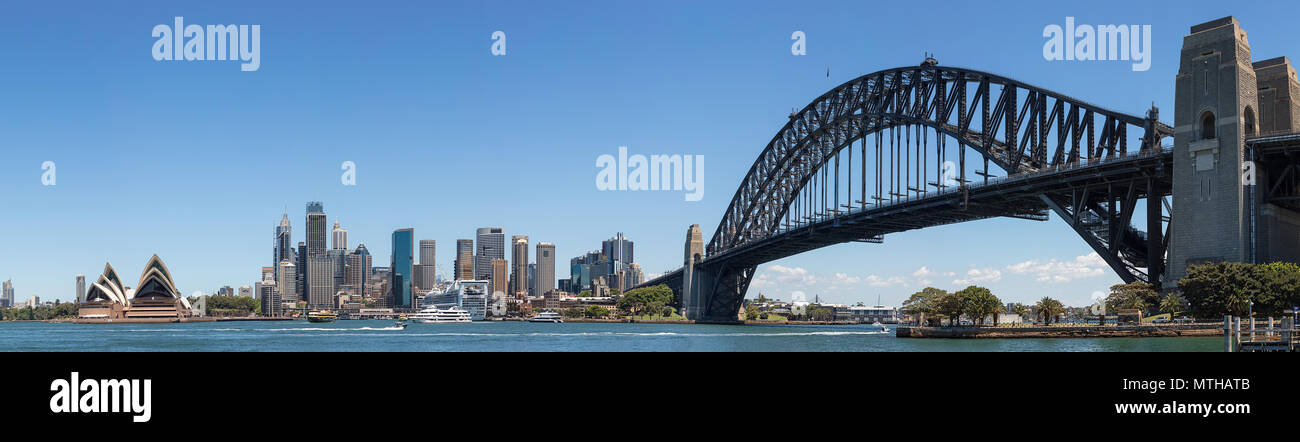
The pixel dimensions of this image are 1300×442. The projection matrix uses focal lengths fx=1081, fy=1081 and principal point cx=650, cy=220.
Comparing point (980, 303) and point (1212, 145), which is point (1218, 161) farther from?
point (980, 303)

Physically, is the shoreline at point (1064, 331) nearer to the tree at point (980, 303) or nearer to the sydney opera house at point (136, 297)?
the tree at point (980, 303)

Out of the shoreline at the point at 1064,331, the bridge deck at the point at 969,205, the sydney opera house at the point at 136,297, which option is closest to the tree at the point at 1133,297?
the shoreline at the point at 1064,331

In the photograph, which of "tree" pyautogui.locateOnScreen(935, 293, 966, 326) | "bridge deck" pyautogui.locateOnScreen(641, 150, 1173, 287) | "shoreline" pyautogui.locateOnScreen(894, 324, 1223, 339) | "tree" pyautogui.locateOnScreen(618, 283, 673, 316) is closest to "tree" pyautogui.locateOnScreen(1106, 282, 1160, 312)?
"shoreline" pyautogui.locateOnScreen(894, 324, 1223, 339)

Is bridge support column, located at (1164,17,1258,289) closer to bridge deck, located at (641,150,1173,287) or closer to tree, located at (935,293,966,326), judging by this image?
bridge deck, located at (641,150,1173,287)

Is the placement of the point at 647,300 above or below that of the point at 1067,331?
below

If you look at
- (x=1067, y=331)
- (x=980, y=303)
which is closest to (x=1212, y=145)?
(x=1067, y=331)
